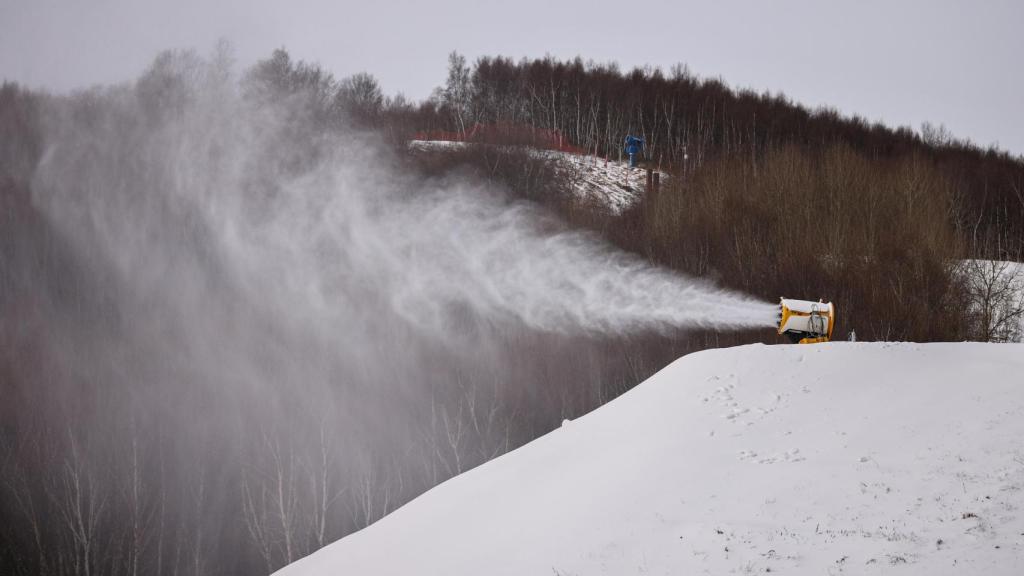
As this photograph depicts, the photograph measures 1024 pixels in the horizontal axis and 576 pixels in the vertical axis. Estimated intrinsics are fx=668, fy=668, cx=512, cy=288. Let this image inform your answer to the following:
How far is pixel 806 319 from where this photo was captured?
15.9m

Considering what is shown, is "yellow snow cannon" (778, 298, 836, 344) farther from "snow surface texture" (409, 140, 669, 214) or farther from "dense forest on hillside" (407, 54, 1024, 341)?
"snow surface texture" (409, 140, 669, 214)

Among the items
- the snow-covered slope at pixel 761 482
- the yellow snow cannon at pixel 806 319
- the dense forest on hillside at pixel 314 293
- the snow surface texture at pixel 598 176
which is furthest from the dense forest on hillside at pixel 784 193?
the snow-covered slope at pixel 761 482

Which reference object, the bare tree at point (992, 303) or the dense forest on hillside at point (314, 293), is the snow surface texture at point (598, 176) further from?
the bare tree at point (992, 303)

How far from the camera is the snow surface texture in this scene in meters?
50.4

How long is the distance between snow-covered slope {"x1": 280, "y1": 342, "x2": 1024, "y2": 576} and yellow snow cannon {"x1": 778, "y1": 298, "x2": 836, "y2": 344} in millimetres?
1010

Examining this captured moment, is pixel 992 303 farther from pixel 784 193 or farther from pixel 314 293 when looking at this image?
pixel 314 293

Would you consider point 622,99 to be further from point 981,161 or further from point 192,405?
point 192,405

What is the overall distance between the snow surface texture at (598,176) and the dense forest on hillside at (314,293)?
7.51 feet

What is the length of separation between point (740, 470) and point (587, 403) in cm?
3285

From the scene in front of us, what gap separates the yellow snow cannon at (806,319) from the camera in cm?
1573

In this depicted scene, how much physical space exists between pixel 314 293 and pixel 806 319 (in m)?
42.6

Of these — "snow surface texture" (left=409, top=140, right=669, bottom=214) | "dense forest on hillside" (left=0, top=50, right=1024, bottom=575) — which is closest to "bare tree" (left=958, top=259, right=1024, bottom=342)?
"dense forest on hillside" (left=0, top=50, right=1024, bottom=575)

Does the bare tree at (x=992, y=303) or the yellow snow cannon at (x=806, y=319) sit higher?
the yellow snow cannon at (x=806, y=319)

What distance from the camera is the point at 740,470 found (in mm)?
11078
